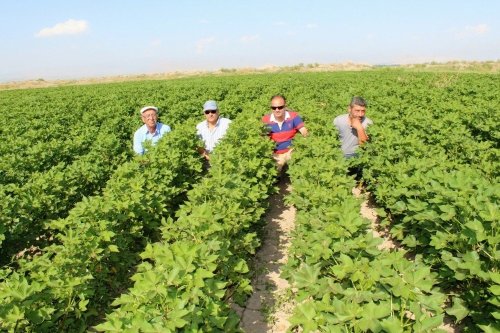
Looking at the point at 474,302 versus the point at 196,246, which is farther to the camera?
the point at 474,302

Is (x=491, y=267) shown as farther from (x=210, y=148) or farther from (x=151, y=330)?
(x=210, y=148)

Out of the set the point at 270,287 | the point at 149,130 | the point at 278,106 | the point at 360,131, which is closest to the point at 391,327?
the point at 270,287

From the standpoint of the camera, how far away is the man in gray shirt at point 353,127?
22.5ft

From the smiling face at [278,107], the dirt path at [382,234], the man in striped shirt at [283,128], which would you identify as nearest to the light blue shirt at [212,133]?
the man in striped shirt at [283,128]

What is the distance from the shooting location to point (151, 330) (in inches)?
77.3

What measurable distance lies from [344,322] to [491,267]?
58.6 inches

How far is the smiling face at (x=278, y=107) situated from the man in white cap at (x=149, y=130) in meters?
2.12

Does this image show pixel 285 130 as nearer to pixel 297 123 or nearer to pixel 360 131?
pixel 297 123

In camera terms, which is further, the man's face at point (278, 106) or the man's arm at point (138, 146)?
the man's face at point (278, 106)

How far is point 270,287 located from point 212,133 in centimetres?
383

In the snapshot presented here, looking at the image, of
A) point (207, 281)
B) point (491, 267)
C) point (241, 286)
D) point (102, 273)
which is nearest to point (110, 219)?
point (102, 273)

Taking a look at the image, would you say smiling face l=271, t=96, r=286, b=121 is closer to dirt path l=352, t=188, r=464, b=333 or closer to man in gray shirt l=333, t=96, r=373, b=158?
man in gray shirt l=333, t=96, r=373, b=158

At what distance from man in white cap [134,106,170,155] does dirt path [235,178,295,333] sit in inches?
109

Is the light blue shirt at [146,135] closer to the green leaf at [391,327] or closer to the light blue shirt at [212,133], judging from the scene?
the light blue shirt at [212,133]
